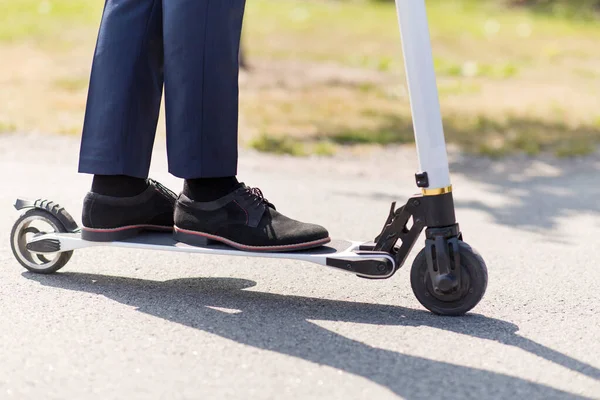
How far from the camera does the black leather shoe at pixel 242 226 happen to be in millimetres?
2836

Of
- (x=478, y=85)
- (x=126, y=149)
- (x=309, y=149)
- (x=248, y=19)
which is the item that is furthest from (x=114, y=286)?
(x=248, y=19)

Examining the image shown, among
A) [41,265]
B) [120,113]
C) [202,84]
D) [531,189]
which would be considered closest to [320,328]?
[202,84]

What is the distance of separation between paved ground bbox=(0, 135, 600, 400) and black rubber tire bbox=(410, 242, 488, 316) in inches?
1.9

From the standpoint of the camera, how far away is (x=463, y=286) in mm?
2695

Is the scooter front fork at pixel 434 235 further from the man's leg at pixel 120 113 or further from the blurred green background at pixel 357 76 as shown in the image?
the blurred green background at pixel 357 76

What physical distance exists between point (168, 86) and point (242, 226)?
0.47m

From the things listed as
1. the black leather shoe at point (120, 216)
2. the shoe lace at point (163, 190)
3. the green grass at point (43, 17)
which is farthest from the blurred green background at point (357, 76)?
the black leather shoe at point (120, 216)

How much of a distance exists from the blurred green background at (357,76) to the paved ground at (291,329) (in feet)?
9.00

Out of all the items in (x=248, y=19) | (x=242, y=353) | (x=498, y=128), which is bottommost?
(x=242, y=353)

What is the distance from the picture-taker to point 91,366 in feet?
7.61

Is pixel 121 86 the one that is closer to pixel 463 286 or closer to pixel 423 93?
pixel 423 93

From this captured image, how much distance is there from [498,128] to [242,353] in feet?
17.5

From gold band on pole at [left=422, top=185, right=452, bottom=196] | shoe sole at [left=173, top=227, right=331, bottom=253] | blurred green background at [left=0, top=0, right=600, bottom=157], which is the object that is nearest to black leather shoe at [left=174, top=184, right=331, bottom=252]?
shoe sole at [left=173, top=227, right=331, bottom=253]

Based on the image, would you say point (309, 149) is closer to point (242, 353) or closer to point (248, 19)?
point (242, 353)
